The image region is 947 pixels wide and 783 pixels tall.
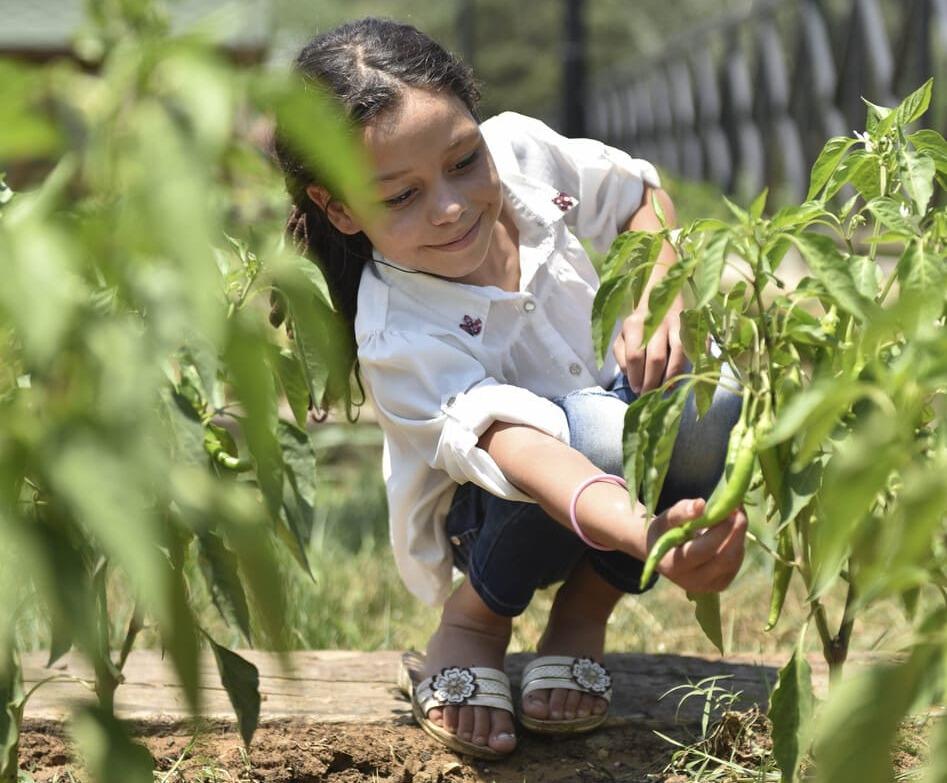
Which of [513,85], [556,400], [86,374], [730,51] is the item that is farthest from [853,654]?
[513,85]

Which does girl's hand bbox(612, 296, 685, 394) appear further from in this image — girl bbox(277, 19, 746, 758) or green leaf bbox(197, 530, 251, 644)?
green leaf bbox(197, 530, 251, 644)

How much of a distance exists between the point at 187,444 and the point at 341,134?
14.3 inches

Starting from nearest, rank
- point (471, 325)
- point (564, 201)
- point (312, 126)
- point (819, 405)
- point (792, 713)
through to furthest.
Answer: point (312, 126)
point (819, 405)
point (792, 713)
point (471, 325)
point (564, 201)

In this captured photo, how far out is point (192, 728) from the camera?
1.94 m

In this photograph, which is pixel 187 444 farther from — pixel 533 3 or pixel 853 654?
pixel 533 3

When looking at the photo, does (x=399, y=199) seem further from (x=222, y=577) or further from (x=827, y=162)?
(x=222, y=577)

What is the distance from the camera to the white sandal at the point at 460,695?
1.93 meters

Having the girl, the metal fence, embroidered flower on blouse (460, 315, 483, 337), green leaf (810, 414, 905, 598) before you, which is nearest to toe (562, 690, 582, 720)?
the girl

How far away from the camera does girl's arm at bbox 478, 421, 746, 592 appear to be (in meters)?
1.37

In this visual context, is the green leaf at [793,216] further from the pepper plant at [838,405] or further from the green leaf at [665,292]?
the green leaf at [665,292]

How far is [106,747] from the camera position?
1.00m

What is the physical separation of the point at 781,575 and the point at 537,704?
60 cm

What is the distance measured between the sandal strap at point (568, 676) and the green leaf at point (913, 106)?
34.5 inches

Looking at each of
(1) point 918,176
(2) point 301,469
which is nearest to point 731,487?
(1) point 918,176
